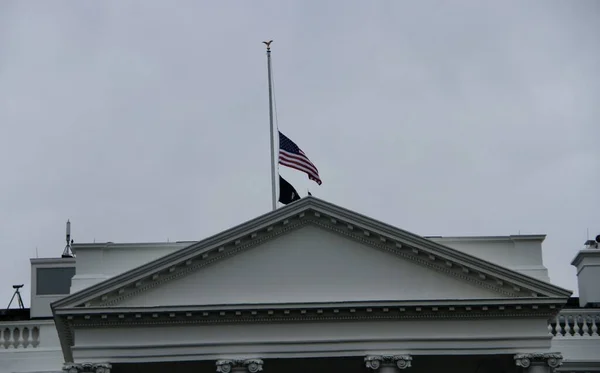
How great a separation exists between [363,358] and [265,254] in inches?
171

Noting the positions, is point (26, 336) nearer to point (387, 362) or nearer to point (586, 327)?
point (387, 362)

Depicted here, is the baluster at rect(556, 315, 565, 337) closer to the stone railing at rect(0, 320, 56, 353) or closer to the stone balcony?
the stone balcony

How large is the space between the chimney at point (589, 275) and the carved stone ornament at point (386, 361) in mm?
10561

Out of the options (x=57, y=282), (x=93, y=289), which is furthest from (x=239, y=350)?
(x=57, y=282)

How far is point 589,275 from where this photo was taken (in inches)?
2437

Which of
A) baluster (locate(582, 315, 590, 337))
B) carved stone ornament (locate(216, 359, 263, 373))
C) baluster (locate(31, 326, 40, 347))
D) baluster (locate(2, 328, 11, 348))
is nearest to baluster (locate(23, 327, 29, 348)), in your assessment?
baluster (locate(31, 326, 40, 347))

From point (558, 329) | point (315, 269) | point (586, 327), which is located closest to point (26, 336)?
point (315, 269)

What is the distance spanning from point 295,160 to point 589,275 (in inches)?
446

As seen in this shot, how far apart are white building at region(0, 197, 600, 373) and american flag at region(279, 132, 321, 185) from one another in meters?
4.45

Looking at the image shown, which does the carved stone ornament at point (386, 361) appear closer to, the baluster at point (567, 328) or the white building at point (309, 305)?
the white building at point (309, 305)

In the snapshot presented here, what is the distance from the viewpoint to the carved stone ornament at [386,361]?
175 ft

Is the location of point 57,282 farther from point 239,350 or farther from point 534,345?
point 534,345

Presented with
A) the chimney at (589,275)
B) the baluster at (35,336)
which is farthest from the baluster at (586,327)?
the baluster at (35,336)

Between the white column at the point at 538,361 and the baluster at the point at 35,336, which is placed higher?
the baluster at the point at 35,336
